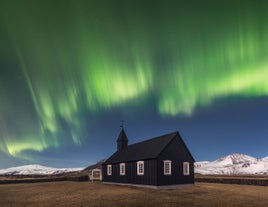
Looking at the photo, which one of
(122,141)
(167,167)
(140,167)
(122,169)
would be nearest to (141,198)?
(167,167)

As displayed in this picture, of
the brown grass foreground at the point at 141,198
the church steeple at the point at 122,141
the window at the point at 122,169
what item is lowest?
the brown grass foreground at the point at 141,198

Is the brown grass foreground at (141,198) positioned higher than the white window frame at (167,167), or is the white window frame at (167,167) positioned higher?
the white window frame at (167,167)

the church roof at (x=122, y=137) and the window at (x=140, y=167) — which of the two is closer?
the window at (x=140, y=167)

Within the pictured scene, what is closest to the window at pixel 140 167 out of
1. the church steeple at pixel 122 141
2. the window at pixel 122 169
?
the window at pixel 122 169

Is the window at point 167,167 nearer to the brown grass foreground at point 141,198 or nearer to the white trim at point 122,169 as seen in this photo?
the brown grass foreground at point 141,198

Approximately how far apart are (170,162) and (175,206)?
14753 mm

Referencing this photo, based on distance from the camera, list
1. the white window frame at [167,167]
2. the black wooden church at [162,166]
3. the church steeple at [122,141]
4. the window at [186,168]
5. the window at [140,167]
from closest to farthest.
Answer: the black wooden church at [162,166]
the white window frame at [167,167]
the window at [140,167]
the window at [186,168]
the church steeple at [122,141]

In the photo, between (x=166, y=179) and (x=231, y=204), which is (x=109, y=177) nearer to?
(x=166, y=179)

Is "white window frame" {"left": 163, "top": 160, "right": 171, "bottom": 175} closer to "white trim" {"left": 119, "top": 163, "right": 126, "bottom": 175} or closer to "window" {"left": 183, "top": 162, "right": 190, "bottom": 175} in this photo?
"window" {"left": 183, "top": 162, "right": 190, "bottom": 175}

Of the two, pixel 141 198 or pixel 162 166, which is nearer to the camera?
pixel 141 198

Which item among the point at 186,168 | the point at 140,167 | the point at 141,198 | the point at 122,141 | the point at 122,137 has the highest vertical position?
the point at 122,137

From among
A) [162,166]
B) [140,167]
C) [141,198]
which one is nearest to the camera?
[141,198]

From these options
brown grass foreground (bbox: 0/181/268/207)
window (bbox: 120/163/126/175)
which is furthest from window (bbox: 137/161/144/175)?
brown grass foreground (bbox: 0/181/268/207)

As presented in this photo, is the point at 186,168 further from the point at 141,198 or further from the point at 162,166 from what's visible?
the point at 141,198
